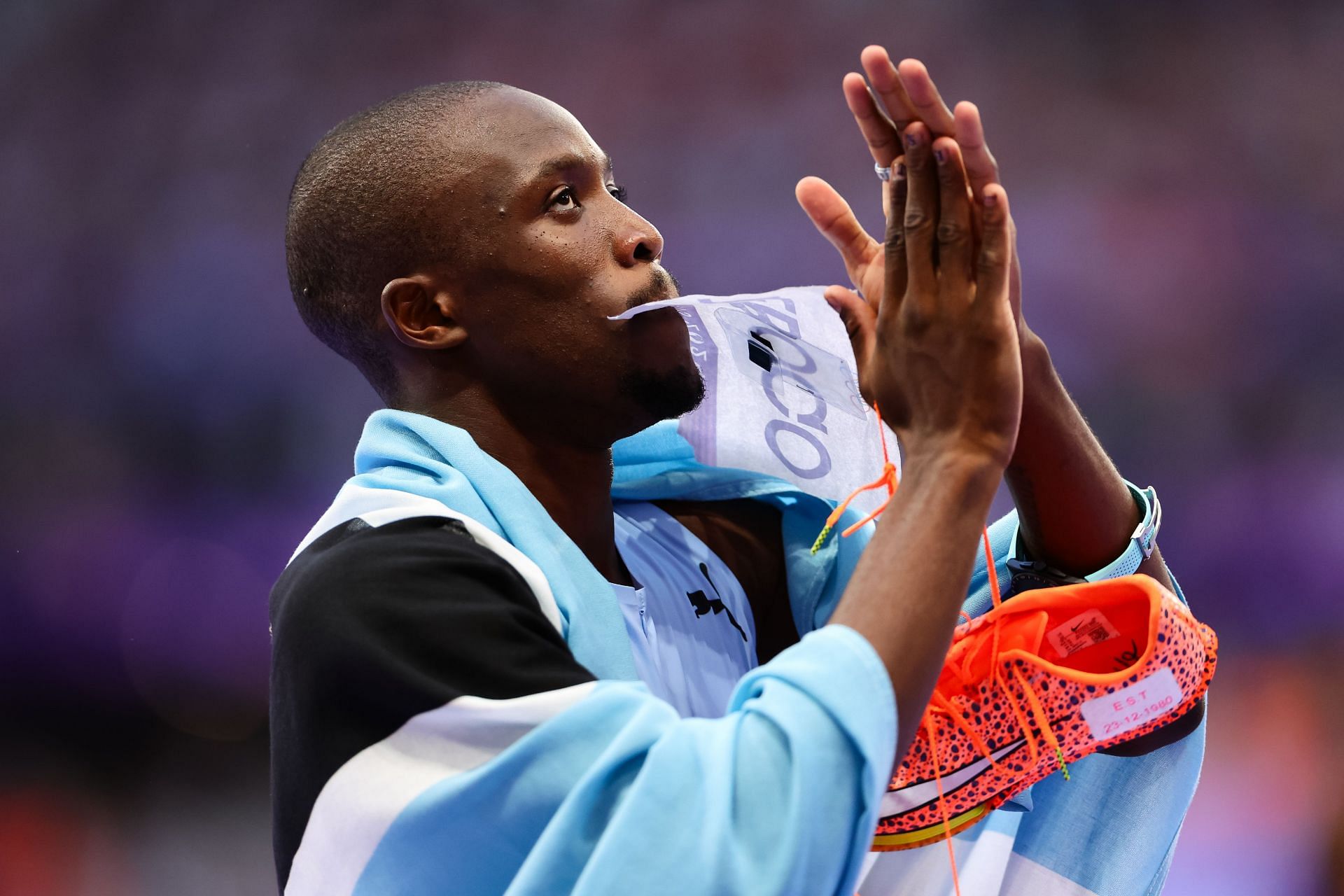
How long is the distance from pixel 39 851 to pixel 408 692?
5.31 feet

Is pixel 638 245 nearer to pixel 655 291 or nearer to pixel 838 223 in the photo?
pixel 655 291

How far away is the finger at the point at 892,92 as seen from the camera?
2.80ft

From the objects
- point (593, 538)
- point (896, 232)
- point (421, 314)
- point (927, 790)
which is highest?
point (896, 232)

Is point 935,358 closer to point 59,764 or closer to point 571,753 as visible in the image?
point 571,753

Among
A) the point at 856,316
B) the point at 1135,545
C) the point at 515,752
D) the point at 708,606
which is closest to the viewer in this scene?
the point at 515,752

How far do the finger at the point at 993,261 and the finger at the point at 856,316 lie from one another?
0.12m

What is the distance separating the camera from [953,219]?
2.80ft

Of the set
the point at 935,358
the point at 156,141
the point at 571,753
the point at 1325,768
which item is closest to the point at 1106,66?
the point at 1325,768

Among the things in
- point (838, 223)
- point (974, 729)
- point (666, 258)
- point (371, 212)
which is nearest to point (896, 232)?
point (838, 223)

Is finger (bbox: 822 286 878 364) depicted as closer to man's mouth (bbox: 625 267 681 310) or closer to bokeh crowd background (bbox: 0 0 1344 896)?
man's mouth (bbox: 625 267 681 310)

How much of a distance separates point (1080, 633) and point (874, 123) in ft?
1.53

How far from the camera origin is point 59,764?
217cm

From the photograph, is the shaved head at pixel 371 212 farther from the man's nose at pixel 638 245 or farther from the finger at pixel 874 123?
the finger at pixel 874 123

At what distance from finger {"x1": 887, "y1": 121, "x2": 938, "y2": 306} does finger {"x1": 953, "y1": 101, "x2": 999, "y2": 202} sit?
0.9 inches
